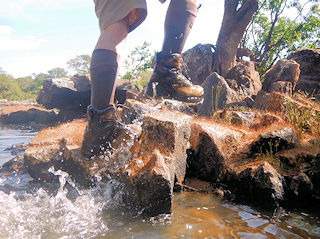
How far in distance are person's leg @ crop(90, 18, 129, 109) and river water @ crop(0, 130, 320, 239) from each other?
817 mm

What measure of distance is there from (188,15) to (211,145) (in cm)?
136

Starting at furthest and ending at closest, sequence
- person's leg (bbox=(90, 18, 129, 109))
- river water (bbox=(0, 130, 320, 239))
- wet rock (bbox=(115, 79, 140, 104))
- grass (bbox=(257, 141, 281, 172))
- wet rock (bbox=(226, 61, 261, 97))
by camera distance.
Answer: wet rock (bbox=(115, 79, 140, 104)) → wet rock (bbox=(226, 61, 261, 97)) → grass (bbox=(257, 141, 281, 172)) → person's leg (bbox=(90, 18, 129, 109)) → river water (bbox=(0, 130, 320, 239))

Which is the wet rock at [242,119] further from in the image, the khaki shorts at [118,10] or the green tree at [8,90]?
the green tree at [8,90]

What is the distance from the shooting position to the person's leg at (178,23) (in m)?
2.19

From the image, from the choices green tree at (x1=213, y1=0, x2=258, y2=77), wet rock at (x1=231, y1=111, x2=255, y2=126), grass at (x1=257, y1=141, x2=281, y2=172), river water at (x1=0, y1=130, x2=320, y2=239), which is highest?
green tree at (x1=213, y1=0, x2=258, y2=77)

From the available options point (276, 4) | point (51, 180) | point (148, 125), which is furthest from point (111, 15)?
point (276, 4)

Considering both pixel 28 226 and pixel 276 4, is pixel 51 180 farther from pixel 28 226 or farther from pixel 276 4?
pixel 276 4

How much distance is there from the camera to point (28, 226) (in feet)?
5.21

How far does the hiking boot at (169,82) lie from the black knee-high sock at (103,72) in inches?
15.2

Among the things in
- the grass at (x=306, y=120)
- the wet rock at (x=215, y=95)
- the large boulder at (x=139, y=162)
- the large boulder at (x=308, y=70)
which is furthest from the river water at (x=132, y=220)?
the large boulder at (x=308, y=70)

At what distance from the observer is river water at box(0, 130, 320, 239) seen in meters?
1.54

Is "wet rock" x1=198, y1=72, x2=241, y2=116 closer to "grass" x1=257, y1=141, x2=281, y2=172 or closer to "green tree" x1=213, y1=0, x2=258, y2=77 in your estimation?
"grass" x1=257, y1=141, x2=281, y2=172

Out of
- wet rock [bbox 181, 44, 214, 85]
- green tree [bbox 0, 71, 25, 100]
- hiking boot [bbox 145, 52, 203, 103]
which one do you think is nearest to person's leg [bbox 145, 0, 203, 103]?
hiking boot [bbox 145, 52, 203, 103]

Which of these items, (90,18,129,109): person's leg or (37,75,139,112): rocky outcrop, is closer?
(90,18,129,109): person's leg
